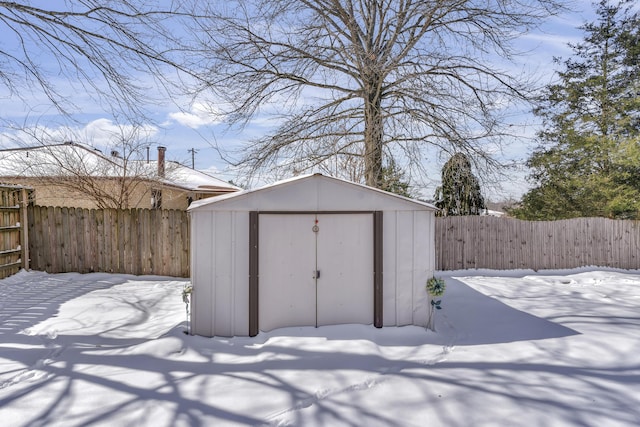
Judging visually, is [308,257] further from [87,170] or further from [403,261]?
[87,170]

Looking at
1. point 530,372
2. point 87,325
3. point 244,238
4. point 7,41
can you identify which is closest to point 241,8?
point 7,41

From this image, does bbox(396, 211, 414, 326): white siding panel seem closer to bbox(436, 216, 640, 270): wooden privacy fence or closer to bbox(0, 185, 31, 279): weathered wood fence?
bbox(436, 216, 640, 270): wooden privacy fence

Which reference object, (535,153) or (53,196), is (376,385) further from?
(535,153)

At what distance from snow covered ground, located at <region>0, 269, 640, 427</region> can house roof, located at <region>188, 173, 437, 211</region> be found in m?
1.70

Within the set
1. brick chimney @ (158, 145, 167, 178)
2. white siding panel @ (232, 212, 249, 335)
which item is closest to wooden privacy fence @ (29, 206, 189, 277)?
brick chimney @ (158, 145, 167, 178)

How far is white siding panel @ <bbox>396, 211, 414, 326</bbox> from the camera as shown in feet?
16.5

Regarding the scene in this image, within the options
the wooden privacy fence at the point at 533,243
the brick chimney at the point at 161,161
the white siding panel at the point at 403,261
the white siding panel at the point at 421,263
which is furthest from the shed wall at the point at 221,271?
the brick chimney at the point at 161,161

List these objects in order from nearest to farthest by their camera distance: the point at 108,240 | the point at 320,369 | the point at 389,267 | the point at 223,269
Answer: the point at 320,369 < the point at 223,269 < the point at 389,267 < the point at 108,240

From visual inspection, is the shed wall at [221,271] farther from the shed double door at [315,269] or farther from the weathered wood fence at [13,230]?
the weathered wood fence at [13,230]

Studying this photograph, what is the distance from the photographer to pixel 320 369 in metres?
3.72

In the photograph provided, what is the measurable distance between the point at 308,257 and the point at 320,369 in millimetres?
1591

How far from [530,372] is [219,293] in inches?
147

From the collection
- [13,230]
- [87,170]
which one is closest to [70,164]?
[87,170]

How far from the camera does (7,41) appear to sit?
5070mm
